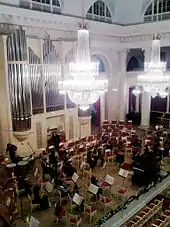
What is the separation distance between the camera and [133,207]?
1067cm

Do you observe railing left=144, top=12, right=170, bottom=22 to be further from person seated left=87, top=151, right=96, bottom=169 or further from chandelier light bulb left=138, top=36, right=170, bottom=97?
person seated left=87, top=151, right=96, bottom=169

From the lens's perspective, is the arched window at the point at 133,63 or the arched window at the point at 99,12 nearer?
the arched window at the point at 99,12

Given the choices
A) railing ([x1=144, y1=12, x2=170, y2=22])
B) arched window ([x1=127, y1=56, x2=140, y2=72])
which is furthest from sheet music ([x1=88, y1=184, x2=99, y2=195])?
arched window ([x1=127, y1=56, x2=140, y2=72])

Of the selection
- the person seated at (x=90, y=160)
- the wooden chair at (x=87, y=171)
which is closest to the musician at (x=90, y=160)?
the person seated at (x=90, y=160)

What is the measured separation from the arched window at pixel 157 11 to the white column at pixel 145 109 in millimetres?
5592

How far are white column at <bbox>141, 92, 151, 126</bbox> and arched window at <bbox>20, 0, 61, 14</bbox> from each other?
365 inches

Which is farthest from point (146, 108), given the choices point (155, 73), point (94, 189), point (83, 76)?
point (83, 76)

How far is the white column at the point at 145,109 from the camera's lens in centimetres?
2139

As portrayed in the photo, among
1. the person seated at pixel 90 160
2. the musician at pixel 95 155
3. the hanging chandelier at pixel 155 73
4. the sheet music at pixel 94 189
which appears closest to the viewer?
the sheet music at pixel 94 189

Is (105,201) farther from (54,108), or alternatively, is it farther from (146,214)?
(54,108)

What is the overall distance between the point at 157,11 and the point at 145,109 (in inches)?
285

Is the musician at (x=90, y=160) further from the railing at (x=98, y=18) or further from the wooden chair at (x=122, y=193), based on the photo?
the railing at (x=98, y=18)

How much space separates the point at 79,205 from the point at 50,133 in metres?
7.53

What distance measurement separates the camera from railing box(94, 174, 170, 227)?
9531 millimetres
